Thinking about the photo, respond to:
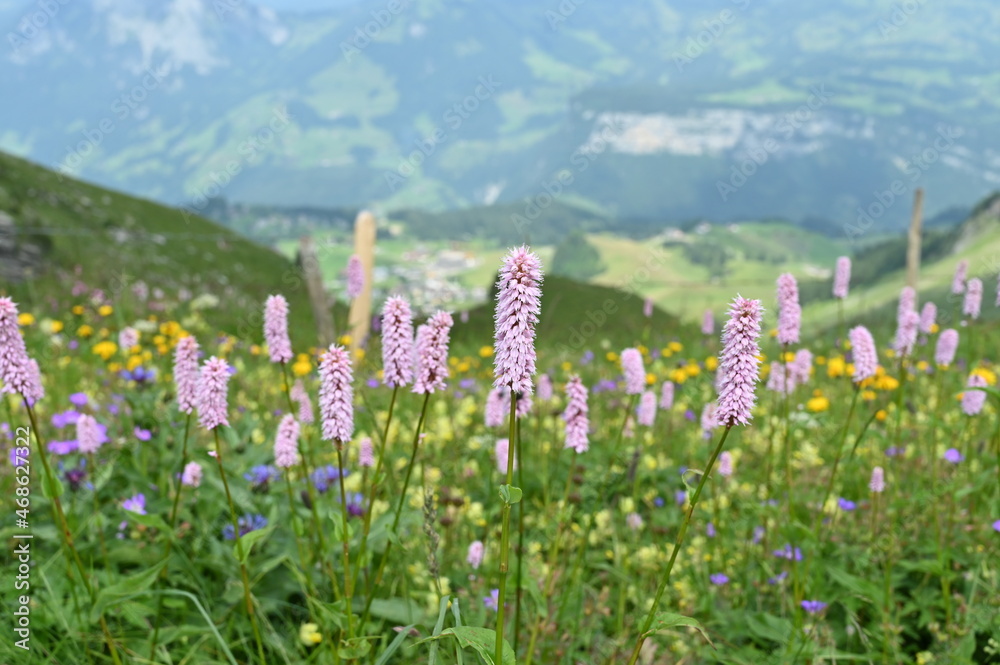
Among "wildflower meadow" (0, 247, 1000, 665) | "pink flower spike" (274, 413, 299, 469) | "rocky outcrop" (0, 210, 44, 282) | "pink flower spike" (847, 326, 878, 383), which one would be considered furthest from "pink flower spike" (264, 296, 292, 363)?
"rocky outcrop" (0, 210, 44, 282)

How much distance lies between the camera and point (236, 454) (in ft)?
12.1

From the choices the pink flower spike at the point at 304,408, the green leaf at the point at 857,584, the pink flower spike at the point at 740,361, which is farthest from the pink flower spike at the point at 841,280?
the pink flower spike at the point at 304,408

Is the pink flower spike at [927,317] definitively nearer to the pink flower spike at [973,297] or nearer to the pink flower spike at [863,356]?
the pink flower spike at [973,297]

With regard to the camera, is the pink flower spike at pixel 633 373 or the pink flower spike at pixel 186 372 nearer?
the pink flower spike at pixel 186 372

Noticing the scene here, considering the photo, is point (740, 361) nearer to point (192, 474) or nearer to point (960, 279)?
point (192, 474)

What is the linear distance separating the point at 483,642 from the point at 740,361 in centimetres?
86

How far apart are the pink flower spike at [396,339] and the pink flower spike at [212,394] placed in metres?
0.51

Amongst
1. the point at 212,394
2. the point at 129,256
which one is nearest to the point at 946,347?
the point at 212,394

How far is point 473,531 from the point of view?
3.94 meters

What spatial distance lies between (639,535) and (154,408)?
2961mm

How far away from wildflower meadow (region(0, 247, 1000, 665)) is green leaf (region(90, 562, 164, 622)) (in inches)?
0.9

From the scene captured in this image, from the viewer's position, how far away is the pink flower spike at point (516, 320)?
1435mm

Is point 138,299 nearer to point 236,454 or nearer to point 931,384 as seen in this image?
point 236,454

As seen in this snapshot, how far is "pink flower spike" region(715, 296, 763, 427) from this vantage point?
4.97 ft
